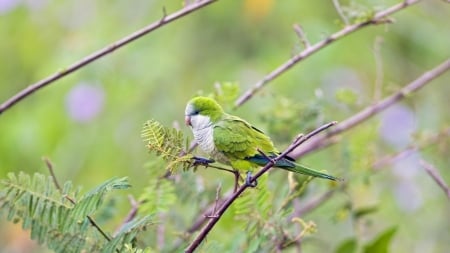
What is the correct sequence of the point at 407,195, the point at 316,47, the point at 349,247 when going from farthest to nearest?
the point at 407,195 < the point at 349,247 < the point at 316,47

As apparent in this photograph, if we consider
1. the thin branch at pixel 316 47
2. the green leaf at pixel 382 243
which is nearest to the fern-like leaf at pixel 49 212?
the thin branch at pixel 316 47

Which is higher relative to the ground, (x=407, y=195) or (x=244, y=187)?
(x=244, y=187)

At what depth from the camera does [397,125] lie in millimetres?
2754

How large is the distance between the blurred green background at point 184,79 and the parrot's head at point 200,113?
1.11 m

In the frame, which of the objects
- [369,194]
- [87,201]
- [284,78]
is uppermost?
[87,201]

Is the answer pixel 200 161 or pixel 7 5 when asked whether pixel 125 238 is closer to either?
pixel 200 161

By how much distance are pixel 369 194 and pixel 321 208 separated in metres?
0.65

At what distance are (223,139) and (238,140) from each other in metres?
0.02

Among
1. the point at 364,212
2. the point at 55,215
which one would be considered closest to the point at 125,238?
the point at 55,215

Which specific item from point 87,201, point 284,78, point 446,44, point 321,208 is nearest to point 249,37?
point 284,78

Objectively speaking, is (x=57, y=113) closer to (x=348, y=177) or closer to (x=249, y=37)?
(x=249, y=37)

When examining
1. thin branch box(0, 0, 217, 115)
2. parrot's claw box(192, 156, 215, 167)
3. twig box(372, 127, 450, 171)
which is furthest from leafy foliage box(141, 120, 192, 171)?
twig box(372, 127, 450, 171)

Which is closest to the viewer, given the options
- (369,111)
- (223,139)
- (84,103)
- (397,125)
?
(223,139)

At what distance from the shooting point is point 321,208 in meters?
1.61
